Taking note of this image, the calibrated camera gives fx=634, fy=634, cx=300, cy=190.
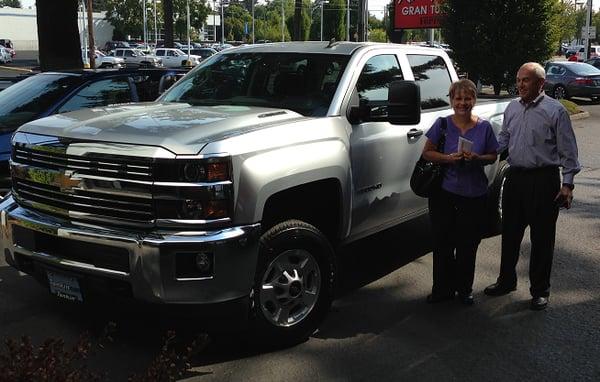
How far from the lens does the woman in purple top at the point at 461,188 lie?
15.3ft

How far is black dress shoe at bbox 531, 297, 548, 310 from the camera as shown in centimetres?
482

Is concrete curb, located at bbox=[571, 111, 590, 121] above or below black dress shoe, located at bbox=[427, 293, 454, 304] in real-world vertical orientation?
below

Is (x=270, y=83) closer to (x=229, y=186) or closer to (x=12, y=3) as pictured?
(x=229, y=186)

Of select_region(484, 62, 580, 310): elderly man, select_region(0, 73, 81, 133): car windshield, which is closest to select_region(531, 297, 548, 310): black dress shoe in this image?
select_region(484, 62, 580, 310): elderly man

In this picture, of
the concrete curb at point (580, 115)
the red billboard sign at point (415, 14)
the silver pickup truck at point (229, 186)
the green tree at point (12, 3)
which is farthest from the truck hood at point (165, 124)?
the green tree at point (12, 3)

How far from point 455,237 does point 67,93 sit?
4622 mm

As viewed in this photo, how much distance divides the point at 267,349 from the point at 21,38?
4078 inches

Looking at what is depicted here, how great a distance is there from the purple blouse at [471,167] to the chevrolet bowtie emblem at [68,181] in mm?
2622

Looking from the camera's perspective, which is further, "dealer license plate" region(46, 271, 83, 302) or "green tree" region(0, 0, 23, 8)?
"green tree" region(0, 0, 23, 8)

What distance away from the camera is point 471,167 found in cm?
468

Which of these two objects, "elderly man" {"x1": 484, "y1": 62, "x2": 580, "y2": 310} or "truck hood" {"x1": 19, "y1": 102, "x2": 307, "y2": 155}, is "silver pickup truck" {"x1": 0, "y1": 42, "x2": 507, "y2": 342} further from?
"elderly man" {"x1": 484, "y1": 62, "x2": 580, "y2": 310}

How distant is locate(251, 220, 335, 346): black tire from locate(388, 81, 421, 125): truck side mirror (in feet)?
3.41

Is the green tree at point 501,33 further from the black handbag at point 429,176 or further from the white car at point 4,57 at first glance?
the white car at point 4,57

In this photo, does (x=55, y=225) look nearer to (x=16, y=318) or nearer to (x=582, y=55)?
(x=16, y=318)
